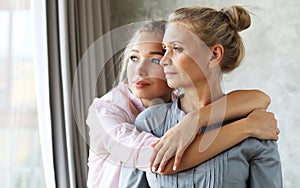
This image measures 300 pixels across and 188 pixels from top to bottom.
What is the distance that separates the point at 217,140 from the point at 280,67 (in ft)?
5.80

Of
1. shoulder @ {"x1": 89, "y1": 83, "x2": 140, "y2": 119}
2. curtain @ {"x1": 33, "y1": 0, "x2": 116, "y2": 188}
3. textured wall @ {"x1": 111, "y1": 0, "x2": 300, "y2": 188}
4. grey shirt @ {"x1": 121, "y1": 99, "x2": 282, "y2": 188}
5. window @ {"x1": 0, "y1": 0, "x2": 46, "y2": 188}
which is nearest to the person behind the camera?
grey shirt @ {"x1": 121, "y1": 99, "x2": 282, "y2": 188}

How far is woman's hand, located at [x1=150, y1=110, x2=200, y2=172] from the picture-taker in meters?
0.82

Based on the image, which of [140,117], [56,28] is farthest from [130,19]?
[140,117]

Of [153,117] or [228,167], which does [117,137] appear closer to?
[153,117]

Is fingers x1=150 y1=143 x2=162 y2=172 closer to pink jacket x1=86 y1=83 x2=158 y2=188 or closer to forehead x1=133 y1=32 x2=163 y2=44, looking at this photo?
pink jacket x1=86 y1=83 x2=158 y2=188

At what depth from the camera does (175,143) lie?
2.69 ft

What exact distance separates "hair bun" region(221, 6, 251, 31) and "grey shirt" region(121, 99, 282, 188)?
182 mm

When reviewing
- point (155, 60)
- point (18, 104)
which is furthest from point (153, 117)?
point (18, 104)

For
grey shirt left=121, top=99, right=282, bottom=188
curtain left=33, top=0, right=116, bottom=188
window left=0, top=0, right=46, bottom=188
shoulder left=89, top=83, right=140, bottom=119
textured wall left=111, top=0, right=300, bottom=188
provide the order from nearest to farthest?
grey shirt left=121, top=99, right=282, bottom=188, shoulder left=89, top=83, right=140, bottom=119, window left=0, top=0, right=46, bottom=188, textured wall left=111, top=0, right=300, bottom=188, curtain left=33, top=0, right=116, bottom=188

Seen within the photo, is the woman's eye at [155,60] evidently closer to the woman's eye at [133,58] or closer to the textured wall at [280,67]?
the woman's eye at [133,58]

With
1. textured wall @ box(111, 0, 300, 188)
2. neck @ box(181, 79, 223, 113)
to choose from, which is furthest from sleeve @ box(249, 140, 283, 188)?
textured wall @ box(111, 0, 300, 188)

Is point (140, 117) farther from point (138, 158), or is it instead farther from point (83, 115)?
point (83, 115)

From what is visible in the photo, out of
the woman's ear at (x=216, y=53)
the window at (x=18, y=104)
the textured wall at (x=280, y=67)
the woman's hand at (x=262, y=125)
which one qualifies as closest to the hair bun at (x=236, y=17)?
the woman's ear at (x=216, y=53)

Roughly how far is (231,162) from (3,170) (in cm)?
174
